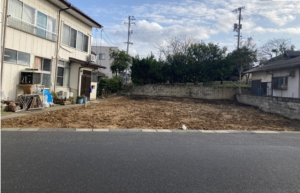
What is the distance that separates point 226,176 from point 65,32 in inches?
508

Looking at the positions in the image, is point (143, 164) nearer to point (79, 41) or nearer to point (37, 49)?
point (37, 49)

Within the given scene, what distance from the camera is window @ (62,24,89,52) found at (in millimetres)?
13367

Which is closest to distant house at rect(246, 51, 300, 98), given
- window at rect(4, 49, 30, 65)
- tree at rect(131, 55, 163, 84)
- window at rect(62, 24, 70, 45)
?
tree at rect(131, 55, 163, 84)

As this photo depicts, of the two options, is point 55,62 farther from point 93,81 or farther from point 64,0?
point 93,81

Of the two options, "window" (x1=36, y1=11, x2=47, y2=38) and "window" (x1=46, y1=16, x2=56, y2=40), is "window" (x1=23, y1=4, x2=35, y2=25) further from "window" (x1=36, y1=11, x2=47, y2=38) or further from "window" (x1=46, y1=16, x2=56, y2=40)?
"window" (x1=46, y1=16, x2=56, y2=40)

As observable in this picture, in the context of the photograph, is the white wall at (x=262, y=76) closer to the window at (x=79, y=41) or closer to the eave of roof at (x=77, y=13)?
the eave of roof at (x=77, y=13)

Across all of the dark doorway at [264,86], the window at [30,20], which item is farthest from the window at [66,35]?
the dark doorway at [264,86]

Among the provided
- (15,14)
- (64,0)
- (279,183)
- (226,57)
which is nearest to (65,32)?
(64,0)

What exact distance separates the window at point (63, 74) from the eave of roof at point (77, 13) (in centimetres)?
320

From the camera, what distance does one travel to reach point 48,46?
467 inches

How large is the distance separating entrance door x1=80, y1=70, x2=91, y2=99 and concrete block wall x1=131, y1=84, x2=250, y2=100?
784 cm

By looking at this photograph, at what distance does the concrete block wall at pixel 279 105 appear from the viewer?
10.7 meters

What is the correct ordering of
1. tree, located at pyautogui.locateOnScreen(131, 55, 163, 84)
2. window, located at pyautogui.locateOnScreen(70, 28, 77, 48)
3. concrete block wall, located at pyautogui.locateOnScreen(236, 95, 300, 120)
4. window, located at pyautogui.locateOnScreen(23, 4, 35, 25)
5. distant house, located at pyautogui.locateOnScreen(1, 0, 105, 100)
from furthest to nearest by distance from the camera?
tree, located at pyautogui.locateOnScreen(131, 55, 163, 84), window, located at pyautogui.locateOnScreen(70, 28, 77, 48), concrete block wall, located at pyautogui.locateOnScreen(236, 95, 300, 120), window, located at pyautogui.locateOnScreen(23, 4, 35, 25), distant house, located at pyautogui.locateOnScreen(1, 0, 105, 100)

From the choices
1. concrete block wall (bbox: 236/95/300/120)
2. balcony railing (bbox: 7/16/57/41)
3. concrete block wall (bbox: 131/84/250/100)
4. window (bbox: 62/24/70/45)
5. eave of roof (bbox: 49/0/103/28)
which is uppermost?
eave of roof (bbox: 49/0/103/28)
